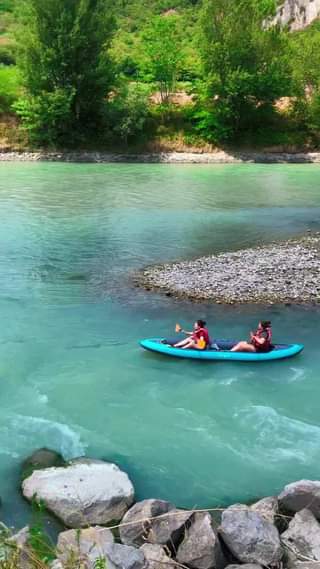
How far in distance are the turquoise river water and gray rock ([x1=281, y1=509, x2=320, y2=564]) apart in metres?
1.38

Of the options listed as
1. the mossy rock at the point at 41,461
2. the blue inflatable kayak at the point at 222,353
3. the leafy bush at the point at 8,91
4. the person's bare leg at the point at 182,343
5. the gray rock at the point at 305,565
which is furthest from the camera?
the leafy bush at the point at 8,91

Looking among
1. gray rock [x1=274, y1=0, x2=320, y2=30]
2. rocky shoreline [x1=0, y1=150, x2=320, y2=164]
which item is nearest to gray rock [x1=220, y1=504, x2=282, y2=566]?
rocky shoreline [x1=0, y1=150, x2=320, y2=164]

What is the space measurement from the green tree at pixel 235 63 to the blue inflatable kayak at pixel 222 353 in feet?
149

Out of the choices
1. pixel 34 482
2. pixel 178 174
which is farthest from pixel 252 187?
pixel 34 482

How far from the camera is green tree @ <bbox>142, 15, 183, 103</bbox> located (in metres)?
57.8

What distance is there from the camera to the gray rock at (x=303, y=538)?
6289 mm

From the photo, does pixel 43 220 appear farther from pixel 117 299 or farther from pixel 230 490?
pixel 230 490

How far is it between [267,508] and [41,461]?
349 centimetres

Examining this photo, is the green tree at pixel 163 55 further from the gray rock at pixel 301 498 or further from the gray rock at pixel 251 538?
the gray rock at pixel 251 538

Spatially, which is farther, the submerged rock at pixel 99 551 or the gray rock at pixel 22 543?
the submerged rock at pixel 99 551

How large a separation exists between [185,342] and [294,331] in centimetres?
313

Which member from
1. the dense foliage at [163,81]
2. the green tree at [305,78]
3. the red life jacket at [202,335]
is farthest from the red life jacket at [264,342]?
the green tree at [305,78]

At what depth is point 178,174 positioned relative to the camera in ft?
141

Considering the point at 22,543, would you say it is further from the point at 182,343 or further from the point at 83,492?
the point at 182,343
